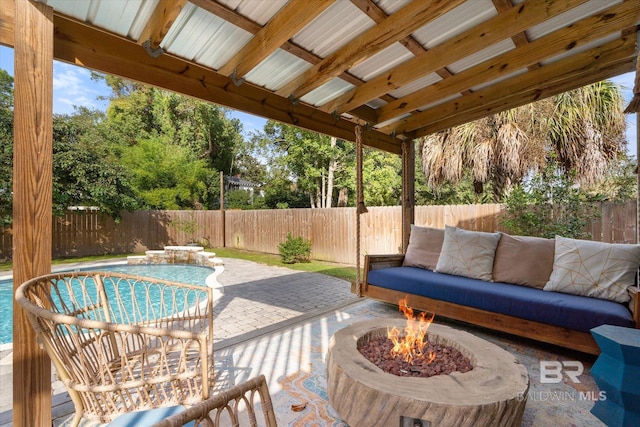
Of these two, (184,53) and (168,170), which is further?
(168,170)

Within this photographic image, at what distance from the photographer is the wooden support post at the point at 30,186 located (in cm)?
160

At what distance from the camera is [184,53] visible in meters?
2.44

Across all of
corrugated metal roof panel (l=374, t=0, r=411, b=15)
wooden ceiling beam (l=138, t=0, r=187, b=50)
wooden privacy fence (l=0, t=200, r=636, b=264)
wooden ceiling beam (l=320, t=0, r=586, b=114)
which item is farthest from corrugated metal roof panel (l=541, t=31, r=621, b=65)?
wooden ceiling beam (l=138, t=0, r=187, b=50)

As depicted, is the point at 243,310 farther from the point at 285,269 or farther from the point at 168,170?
the point at 168,170

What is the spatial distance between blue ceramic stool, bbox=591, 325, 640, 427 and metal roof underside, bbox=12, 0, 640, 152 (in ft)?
6.77

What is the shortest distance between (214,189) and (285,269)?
8949mm

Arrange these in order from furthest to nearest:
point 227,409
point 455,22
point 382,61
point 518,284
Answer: point 518,284 → point 382,61 → point 455,22 → point 227,409

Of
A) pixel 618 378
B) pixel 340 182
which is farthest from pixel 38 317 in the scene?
pixel 340 182

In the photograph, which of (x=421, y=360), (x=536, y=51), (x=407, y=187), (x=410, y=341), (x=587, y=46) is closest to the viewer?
(x=421, y=360)

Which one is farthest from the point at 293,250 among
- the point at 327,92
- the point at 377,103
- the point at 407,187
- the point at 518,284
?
the point at 518,284

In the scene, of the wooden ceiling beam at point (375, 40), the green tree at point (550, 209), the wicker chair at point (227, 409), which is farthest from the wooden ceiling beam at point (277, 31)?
the green tree at point (550, 209)

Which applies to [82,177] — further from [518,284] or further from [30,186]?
[518,284]

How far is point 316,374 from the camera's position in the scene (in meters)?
2.31

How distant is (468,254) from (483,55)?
209 centimetres
